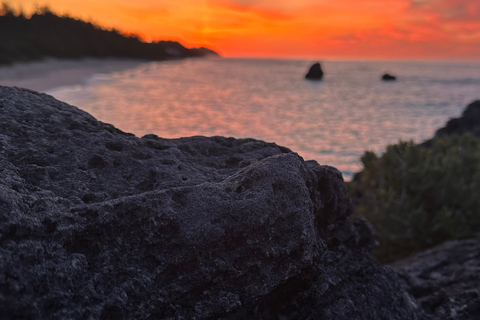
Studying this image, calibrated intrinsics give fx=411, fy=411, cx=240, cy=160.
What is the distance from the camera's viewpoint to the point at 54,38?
78562 mm

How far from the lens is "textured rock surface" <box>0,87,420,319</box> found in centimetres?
212

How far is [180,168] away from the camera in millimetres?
3281

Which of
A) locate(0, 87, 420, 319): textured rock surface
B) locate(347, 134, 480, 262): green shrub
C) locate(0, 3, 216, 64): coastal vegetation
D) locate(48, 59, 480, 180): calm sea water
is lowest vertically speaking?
locate(48, 59, 480, 180): calm sea water

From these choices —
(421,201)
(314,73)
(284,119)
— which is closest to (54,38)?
(314,73)

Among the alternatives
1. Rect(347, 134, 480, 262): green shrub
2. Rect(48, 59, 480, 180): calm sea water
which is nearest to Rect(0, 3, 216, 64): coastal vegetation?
Rect(48, 59, 480, 180): calm sea water

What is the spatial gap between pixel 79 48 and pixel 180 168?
89405 millimetres

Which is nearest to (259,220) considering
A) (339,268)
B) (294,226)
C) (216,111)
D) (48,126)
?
(294,226)

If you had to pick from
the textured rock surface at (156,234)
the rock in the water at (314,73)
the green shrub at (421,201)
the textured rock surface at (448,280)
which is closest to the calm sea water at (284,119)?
the green shrub at (421,201)

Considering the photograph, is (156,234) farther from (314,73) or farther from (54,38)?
(314,73)

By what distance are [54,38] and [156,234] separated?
8703 cm

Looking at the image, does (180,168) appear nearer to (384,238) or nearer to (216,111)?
(384,238)

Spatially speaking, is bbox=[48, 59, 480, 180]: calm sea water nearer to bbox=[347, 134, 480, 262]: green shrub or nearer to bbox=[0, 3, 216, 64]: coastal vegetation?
bbox=[347, 134, 480, 262]: green shrub

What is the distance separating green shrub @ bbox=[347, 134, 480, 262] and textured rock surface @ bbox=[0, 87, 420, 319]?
4.96 metres

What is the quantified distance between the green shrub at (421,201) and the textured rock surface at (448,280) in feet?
7.69
